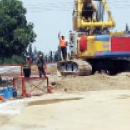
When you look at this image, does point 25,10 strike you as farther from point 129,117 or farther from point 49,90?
point 129,117

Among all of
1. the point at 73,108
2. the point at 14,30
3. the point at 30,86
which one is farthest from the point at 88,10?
the point at 73,108

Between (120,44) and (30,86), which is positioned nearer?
(30,86)

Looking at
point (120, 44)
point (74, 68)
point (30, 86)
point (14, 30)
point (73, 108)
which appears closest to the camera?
point (73, 108)

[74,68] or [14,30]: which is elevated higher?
[14,30]

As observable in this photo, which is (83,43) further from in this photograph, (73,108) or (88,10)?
(73,108)

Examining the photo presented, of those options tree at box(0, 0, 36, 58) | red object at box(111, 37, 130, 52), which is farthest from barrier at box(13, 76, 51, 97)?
tree at box(0, 0, 36, 58)

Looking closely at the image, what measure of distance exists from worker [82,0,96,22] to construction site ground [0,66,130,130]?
7997 millimetres

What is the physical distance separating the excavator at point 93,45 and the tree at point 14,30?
28.4 ft

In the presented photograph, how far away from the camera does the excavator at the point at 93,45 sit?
37.4 meters

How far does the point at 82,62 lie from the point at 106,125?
19.6 metres

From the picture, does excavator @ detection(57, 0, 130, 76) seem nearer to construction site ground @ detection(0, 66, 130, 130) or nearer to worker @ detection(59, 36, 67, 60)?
worker @ detection(59, 36, 67, 60)

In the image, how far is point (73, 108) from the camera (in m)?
22.1

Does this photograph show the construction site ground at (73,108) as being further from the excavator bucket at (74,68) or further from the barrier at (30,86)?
the excavator bucket at (74,68)

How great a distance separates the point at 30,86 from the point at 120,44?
1081 cm
